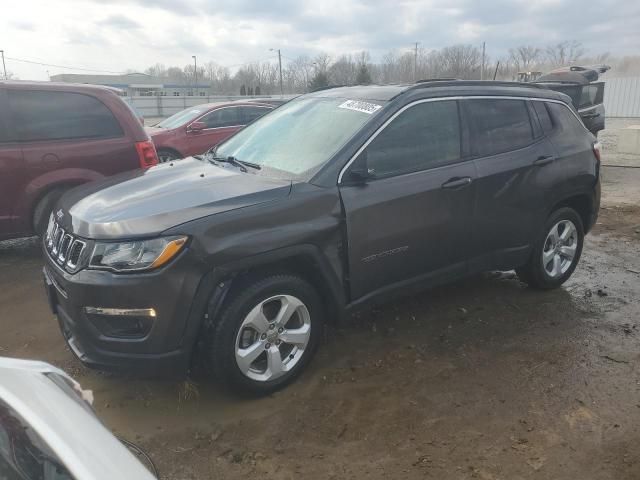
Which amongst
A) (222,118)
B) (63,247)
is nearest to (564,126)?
(63,247)

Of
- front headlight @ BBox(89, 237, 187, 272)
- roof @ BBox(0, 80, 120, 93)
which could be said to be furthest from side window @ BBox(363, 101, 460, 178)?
roof @ BBox(0, 80, 120, 93)

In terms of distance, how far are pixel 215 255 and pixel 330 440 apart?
1.16 metres

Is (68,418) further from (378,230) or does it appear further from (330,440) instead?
(378,230)

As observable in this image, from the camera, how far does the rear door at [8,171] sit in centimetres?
522

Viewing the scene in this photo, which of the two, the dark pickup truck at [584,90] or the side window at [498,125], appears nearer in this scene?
the side window at [498,125]

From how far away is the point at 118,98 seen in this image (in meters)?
5.92

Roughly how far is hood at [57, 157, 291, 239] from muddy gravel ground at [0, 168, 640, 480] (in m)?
1.09

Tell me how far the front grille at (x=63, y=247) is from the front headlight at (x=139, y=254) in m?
0.20

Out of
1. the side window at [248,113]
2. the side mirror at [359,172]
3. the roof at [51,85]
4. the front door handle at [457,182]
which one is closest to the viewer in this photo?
the side mirror at [359,172]

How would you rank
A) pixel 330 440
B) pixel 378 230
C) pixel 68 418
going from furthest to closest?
pixel 378 230 < pixel 330 440 < pixel 68 418

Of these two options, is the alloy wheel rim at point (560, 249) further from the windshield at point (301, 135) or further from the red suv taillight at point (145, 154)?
the red suv taillight at point (145, 154)

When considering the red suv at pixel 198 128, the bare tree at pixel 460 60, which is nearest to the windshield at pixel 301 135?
the red suv at pixel 198 128

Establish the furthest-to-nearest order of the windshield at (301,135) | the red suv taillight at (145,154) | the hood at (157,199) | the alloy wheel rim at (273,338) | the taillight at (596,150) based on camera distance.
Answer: the red suv taillight at (145,154), the taillight at (596,150), the windshield at (301,135), the alloy wheel rim at (273,338), the hood at (157,199)

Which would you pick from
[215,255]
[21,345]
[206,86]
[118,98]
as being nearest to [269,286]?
[215,255]
